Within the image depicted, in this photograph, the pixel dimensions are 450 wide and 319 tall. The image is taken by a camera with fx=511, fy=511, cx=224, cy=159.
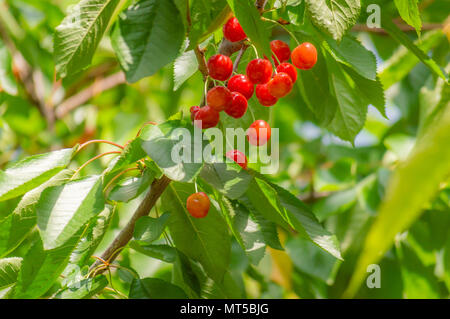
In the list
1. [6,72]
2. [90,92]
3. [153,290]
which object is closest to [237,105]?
[153,290]

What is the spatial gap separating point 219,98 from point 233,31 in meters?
0.12

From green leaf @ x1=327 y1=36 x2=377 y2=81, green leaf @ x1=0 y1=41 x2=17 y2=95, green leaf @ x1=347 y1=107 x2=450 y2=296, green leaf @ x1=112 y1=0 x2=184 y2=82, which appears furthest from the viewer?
green leaf @ x1=0 y1=41 x2=17 y2=95

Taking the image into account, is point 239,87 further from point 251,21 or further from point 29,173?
point 29,173

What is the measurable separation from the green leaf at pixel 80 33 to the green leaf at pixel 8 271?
0.41 m

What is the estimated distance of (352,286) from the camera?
15.7 inches

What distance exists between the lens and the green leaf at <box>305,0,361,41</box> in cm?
78

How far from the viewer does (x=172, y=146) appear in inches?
30.4

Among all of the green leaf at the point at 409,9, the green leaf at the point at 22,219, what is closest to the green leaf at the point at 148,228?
the green leaf at the point at 22,219

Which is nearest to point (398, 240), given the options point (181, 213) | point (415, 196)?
point (181, 213)

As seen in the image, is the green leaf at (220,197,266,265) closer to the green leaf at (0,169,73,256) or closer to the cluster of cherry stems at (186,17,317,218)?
the cluster of cherry stems at (186,17,317,218)

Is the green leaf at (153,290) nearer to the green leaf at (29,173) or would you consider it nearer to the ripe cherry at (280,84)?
the green leaf at (29,173)

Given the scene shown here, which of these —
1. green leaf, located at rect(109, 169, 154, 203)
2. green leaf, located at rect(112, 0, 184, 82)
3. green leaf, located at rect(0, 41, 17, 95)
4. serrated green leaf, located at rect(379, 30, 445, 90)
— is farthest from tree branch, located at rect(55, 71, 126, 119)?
green leaf, located at rect(112, 0, 184, 82)

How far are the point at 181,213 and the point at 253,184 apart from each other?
199mm

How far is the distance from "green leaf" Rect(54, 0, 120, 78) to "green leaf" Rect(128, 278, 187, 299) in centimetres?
40
